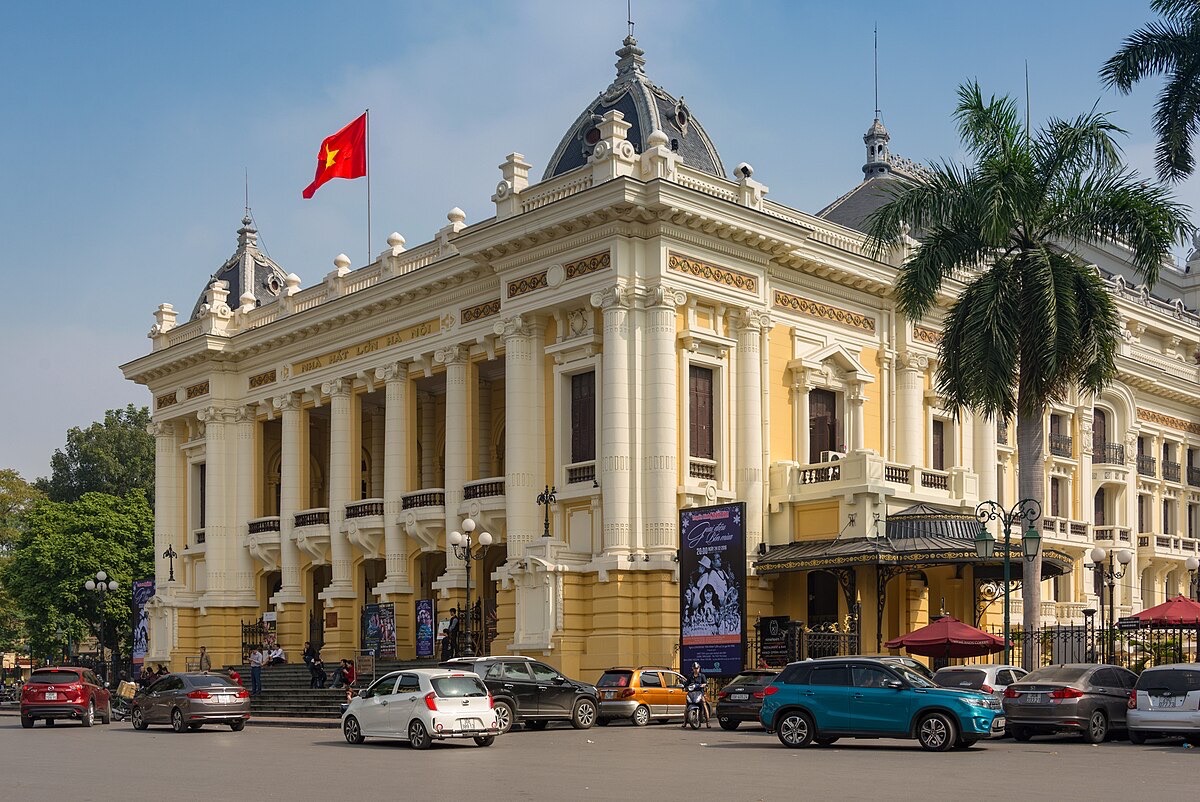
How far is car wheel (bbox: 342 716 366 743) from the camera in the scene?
26812 mm

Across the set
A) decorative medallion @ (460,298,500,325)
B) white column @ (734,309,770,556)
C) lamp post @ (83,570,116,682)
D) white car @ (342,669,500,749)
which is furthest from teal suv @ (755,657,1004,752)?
lamp post @ (83,570,116,682)

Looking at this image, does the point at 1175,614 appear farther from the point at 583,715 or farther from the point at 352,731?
the point at 352,731

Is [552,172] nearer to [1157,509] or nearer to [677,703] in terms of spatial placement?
[677,703]

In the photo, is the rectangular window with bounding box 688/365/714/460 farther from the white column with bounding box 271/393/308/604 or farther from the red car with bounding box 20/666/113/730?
the white column with bounding box 271/393/308/604

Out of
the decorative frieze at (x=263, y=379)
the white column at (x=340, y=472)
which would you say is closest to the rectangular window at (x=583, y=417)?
the white column at (x=340, y=472)

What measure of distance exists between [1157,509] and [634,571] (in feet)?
98.2

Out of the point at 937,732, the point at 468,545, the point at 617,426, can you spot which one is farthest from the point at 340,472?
the point at 937,732

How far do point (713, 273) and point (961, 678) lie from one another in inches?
613

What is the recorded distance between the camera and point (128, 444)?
91.1 meters

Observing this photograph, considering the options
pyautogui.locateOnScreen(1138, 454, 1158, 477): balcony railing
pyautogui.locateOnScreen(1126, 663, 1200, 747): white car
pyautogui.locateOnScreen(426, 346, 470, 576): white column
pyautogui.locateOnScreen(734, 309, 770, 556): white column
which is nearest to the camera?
pyautogui.locateOnScreen(1126, 663, 1200, 747): white car

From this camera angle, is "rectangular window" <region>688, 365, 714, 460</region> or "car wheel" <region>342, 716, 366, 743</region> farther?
"rectangular window" <region>688, 365, 714, 460</region>

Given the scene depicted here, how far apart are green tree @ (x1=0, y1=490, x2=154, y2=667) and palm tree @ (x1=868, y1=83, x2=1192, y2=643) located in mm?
46356

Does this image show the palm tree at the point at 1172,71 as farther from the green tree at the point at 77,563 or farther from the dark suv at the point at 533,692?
the green tree at the point at 77,563

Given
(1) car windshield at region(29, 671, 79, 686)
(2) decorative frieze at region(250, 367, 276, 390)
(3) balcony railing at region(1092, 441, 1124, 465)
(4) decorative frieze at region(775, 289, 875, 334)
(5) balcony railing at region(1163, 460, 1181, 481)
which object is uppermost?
(4) decorative frieze at region(775, 289, 875, 334)
